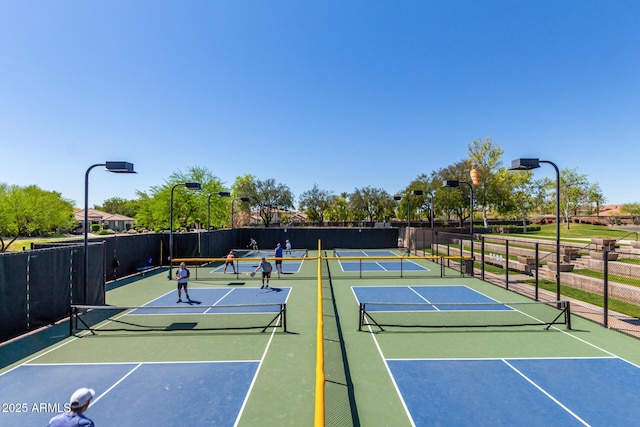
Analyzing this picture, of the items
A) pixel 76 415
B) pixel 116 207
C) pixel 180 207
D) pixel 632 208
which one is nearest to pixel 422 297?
pixel 76 415

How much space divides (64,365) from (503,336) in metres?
12.2

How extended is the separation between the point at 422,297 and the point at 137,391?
1207cm

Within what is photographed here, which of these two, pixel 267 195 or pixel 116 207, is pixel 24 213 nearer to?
pixel 267 195

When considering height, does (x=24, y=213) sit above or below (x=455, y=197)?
below

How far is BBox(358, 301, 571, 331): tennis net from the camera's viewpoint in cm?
1107

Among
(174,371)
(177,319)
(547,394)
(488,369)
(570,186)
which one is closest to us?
(547,394)

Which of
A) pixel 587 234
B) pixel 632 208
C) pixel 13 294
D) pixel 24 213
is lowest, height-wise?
pixel 587 234

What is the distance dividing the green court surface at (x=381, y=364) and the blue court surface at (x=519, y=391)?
0.9 inches

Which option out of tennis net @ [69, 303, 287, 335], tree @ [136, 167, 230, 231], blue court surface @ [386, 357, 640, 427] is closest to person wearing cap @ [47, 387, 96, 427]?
blue court surface @ [386, 357, 640, 427]

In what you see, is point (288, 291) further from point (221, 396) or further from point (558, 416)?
point (558, 416)

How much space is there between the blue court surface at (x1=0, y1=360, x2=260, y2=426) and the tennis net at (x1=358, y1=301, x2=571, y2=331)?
4913 mm

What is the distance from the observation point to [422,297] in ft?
50.6

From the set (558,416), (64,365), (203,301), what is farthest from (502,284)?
(64,365)

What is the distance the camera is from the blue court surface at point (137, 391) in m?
6.05
